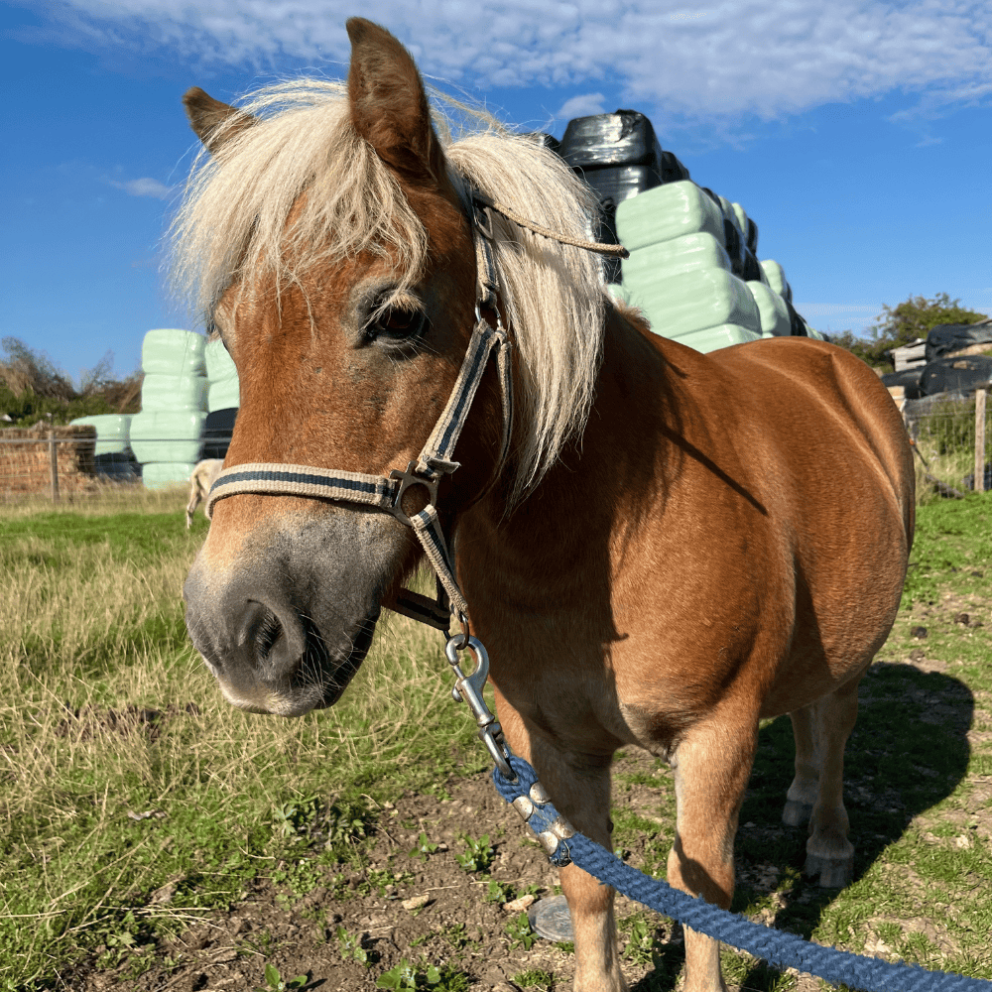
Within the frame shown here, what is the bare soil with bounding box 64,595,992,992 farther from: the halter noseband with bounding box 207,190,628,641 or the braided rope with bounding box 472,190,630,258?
the braided rope with bounding box 472,190,630,258

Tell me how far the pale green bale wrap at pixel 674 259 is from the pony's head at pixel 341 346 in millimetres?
8550

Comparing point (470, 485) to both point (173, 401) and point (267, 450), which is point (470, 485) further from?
point (173, 401)

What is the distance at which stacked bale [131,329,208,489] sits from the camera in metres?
18.6

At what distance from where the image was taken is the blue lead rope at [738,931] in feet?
3.67

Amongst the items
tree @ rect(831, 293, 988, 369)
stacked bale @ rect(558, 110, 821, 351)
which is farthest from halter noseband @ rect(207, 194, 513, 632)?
tree @ rect(831, 293, 988, 369)

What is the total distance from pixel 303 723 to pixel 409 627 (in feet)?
4.76

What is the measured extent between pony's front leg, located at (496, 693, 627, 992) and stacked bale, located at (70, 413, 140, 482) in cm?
2018

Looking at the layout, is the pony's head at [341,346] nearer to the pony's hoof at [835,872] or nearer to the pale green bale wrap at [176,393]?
the pony's hoof at [835,872]

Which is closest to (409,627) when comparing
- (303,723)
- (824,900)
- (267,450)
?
(303,723)

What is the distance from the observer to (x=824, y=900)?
283 cm

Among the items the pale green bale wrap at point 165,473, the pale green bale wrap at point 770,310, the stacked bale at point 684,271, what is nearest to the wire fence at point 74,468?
the pale green bale wrap at point 165,473

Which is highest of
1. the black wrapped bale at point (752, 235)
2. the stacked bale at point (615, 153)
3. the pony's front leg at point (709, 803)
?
the black wrapped bale at point (752, 235)

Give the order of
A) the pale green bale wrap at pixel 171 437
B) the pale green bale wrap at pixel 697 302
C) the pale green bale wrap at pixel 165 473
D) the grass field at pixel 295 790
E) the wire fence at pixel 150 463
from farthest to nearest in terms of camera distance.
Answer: the pale green bale wrap at pixel 171 437 → the pale green bale wrap at pixel 165 473 → the wire fence at pixel 150 463 → the pale green bale wrap at pixel 697 302 → the grass field at pixel 295 790

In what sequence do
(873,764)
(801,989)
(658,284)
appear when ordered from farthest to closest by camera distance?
(658,284)
(873,764)
(801,989)
